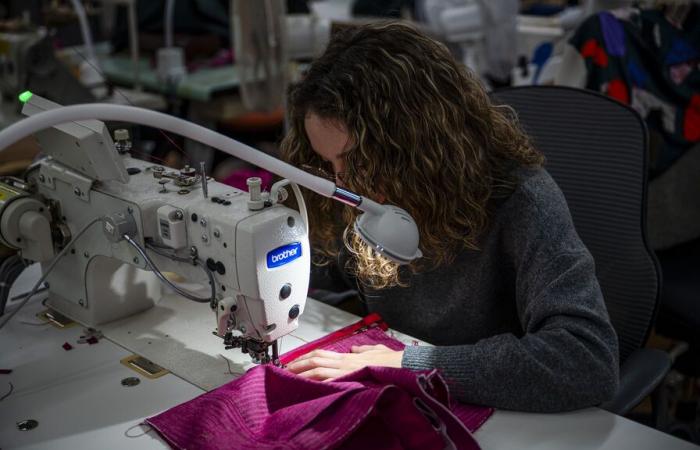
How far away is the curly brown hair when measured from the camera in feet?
3.96

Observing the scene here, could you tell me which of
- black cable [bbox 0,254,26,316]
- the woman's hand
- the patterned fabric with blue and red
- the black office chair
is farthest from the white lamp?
the patterned fabric with blue and red

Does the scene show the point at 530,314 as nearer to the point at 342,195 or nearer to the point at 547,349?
the point at 547,349

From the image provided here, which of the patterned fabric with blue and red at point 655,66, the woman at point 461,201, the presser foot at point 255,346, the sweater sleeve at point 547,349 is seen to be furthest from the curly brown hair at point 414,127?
the patterned fabric with blue and red at point 655,66

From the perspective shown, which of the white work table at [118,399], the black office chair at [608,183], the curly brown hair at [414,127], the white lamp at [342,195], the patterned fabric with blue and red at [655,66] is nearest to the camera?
the white lamp at [342,195]

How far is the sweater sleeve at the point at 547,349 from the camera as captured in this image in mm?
1144

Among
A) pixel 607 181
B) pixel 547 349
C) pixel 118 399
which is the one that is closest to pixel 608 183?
pixel 607 181

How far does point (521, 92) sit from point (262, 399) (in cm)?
97

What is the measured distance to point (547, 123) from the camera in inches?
66.2

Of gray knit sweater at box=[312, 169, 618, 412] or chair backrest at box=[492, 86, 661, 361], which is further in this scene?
chair backrest at box=[492, 86, 661, 361]

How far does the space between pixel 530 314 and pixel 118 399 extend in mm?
681

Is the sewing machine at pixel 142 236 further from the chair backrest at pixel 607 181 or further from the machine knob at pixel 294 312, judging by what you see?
the chair backrest at pixel 607 181

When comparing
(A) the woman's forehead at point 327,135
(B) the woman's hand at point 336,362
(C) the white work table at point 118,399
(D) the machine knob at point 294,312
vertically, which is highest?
(A) the woman's forehead at point 327,135

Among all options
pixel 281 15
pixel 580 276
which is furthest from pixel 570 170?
pixel 281 15

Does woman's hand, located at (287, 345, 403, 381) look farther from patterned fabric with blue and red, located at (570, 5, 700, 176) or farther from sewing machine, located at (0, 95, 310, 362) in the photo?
patterned fabric with blue and red, located at (570, 5, 700, 176)
